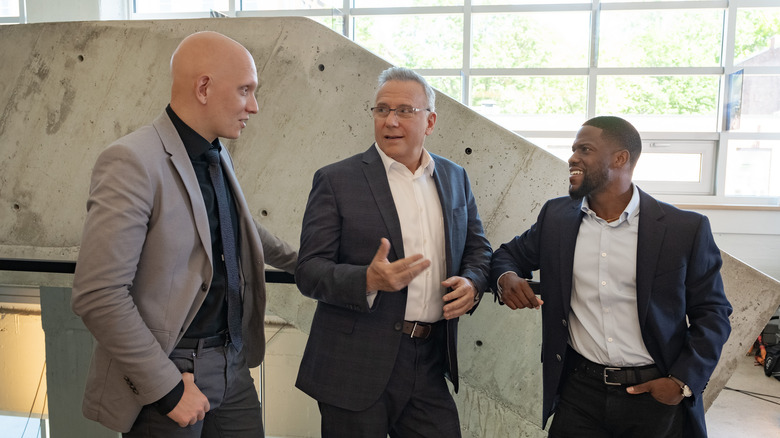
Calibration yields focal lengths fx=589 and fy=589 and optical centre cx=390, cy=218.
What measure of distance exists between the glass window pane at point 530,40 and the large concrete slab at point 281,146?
5.04m

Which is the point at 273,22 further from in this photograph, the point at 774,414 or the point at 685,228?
the point at 774,414

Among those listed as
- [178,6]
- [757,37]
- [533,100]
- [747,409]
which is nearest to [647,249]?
[747,409]

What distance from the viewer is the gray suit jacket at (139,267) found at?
4.17 ft

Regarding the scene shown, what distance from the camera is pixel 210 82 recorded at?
1.46m

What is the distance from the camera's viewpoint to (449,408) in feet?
5.93

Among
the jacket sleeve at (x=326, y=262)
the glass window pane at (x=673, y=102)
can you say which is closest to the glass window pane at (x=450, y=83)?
the glass window pane at (x=673, y=102)

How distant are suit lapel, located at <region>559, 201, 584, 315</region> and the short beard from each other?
0.17 feet

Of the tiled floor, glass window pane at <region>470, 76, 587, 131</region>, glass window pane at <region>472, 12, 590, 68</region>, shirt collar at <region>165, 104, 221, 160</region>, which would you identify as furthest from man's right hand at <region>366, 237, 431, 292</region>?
glass window pane at <region>472, 12, 590, 68</region>

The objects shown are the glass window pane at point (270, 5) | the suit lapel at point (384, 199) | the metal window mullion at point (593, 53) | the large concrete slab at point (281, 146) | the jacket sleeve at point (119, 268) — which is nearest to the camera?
the jacket sleeve at point (119, 268)

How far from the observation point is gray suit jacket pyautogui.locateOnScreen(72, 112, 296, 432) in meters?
1.27

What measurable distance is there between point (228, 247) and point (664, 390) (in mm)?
1255

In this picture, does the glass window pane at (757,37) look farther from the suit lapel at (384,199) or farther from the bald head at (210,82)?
the bald head at (210,82)

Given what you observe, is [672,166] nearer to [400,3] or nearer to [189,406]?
[400,3]

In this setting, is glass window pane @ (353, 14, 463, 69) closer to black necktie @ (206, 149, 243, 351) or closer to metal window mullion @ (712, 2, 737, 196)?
metal window mullion @ (712, 2, 737, 196)
